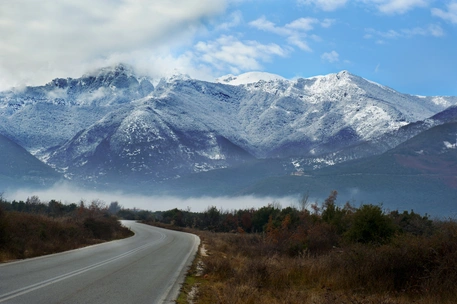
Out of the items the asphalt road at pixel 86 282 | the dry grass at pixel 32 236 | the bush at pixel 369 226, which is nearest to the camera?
the asphalt road at pixel 86 282

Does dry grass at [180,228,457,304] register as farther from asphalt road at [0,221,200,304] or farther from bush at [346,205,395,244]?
bush at [346,205,395,244]

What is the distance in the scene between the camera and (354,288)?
1351 centimetres

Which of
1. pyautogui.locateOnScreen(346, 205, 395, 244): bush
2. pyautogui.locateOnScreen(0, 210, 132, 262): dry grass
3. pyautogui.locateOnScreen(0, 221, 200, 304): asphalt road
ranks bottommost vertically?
pyautogui.locateOnScreen(0, 221, 200, 304): asphalt road

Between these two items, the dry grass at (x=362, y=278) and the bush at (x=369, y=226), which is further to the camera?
the bush at (x=369, y=226)

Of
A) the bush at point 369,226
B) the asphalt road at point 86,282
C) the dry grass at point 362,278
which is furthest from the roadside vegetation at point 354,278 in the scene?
the bush at point 369,226

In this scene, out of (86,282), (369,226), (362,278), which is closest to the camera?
(362,278)

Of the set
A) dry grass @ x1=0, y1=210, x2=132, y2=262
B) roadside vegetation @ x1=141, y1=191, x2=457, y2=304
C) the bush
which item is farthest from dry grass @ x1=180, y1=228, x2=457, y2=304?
dry grass @ x1=0, y1=210, x2=132, y2=262

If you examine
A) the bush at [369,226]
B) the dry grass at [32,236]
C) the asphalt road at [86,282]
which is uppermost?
the bush at [369,226]

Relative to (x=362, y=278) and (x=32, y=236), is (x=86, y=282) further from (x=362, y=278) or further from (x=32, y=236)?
(x=32, y=236)

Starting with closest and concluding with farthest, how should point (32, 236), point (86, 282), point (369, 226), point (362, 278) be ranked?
point (362, 278) < point (86, 282) < point (369, 226) < point (32, 236)

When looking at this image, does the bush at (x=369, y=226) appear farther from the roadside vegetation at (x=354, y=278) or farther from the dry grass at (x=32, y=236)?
the dry grass at (x=32, y=236)

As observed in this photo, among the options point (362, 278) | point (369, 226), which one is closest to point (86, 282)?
point (362, 278)

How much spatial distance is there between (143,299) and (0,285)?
393 cm

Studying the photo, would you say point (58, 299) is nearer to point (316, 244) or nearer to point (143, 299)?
point (143, 299)
